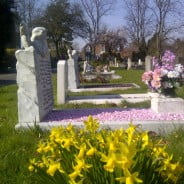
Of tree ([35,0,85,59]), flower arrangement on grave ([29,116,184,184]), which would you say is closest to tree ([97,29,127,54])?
tree ([35,0,85,59])

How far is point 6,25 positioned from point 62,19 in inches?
521

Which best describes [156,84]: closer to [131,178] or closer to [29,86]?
[29,86]

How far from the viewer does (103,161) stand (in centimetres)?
236

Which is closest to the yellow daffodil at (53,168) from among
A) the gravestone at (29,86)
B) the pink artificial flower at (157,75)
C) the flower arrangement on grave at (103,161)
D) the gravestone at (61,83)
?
the flower arrangement on grave at (103,161)

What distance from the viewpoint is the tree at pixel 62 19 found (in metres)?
58.9

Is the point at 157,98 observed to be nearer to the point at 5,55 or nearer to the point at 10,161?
the point at 10,161

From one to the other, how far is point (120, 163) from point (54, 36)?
197ft

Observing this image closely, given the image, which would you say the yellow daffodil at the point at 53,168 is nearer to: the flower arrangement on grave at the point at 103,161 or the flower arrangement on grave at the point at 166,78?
the flower arrangement on grave at the point at 103,161

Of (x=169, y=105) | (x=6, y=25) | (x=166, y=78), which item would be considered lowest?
(x=169, y=105)

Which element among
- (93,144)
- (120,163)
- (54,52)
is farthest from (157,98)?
(54,52)

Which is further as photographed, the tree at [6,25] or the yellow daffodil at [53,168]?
the tree at [6,25]

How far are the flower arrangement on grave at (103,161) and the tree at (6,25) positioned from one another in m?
45.2

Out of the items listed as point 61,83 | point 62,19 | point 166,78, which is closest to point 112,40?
point 62,19

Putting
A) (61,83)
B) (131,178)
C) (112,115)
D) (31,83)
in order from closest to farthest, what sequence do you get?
(131,178)
(31,83)
(112,115)
(61,83)
